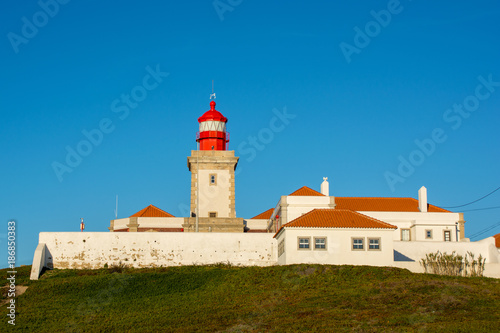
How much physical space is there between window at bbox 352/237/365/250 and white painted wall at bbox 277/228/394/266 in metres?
0.18

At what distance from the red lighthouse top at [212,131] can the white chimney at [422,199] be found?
52.9ft

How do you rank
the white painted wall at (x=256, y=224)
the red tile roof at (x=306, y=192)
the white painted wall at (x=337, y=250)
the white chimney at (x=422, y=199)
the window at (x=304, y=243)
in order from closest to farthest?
the white painted wall at (x=337, y=250), the window at (x=304, y=243), the red tile roof at (x=306, y=192), the white chimney at (x=422, y=199), the white painted wall at (x=256, y=224)

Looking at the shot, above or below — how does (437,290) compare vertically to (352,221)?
below

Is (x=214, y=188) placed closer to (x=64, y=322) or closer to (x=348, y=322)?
(x=64, y=322)

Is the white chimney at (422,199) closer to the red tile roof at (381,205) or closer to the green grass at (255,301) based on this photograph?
the red tile roof at (381,205)

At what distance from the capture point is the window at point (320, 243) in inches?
1511

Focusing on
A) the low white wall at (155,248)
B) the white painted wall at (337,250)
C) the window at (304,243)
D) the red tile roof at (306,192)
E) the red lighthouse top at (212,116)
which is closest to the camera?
the white painted wall at (337,250)

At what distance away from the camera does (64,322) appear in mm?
29031

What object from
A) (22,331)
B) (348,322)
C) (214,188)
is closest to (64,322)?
(22,331)

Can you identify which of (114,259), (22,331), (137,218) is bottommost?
(22,331)

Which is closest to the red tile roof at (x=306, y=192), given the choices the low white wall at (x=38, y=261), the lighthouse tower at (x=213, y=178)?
the lighthouse tower at (x=213, y=178)

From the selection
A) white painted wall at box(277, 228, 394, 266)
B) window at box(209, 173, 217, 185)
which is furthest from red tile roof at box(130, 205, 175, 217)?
white painted wall at box(277, 228, 394, 266)

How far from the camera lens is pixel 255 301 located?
31.1 meters

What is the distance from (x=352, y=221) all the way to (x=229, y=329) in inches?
606
